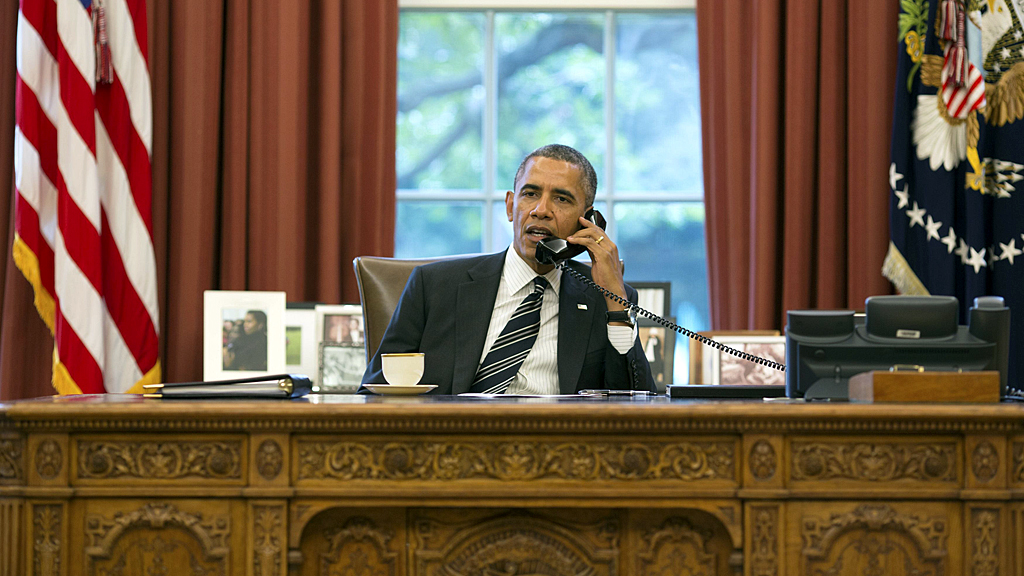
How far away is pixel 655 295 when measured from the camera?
312cm

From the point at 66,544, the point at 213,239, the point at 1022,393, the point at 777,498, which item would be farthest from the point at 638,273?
the point at 66,544

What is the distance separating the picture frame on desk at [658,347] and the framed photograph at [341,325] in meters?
0.96

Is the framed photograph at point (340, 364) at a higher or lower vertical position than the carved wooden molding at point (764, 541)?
higher

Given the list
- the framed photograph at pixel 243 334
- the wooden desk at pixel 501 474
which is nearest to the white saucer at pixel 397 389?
the wooden desk at pixel 501 474

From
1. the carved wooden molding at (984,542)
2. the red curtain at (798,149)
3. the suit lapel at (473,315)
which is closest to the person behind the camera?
the carved wooden molding at (984,542)

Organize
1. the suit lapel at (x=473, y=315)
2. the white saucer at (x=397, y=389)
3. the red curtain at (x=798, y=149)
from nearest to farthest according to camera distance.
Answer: the white saucer at (x=397, y=389), the suit lapel at (x=473, y=315), the red curtain at (x=798, y=149)

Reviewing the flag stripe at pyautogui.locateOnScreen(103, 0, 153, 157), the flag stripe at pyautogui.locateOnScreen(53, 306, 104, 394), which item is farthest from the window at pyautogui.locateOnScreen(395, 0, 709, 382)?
the flag stripe at pyautogui.locateOnScreen(53, 306, 104, 394)

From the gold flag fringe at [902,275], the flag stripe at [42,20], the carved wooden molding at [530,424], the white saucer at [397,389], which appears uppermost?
the flag stripe at [42,20]

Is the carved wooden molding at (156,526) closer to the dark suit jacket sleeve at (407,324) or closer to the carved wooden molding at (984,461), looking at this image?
the dark suit jacket sleeve at (407,324)

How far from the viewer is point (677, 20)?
11.8ft

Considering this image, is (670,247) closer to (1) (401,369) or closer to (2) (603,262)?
(2) (603,262)

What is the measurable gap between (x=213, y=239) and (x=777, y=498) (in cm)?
251

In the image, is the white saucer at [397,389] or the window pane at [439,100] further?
the window pane at [439,100]

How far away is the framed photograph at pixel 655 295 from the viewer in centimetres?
309
